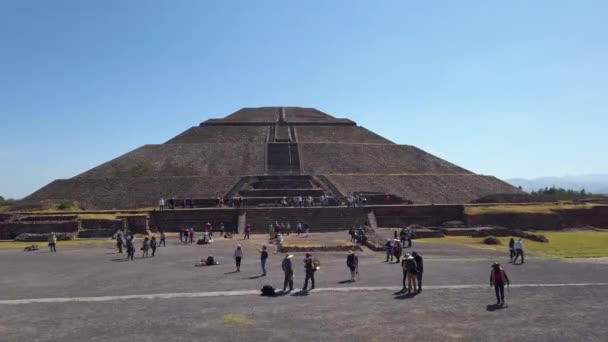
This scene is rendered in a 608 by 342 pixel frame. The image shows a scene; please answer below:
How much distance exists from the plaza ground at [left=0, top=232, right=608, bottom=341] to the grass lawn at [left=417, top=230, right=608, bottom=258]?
2.68 m

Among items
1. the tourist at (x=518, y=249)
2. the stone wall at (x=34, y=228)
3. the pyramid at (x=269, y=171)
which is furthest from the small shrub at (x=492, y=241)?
the stone wall at (x=34, y=228)

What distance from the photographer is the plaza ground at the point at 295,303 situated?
434 inches

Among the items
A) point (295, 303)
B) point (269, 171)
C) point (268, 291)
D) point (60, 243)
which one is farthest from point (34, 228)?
point (295, 303)

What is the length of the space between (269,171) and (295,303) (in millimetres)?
39002

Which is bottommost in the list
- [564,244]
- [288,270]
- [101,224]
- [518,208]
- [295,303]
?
[295,303]

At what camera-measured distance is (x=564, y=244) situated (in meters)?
28.1

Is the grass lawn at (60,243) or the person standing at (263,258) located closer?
the person standing at (263,258)

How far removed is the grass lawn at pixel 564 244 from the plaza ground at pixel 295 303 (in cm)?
268

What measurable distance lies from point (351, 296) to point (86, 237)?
22.8 meters

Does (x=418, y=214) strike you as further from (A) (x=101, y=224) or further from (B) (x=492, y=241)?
(A) (x=101, y=224)

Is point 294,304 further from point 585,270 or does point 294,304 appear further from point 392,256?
point 585,270

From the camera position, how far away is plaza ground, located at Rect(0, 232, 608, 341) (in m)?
11.0

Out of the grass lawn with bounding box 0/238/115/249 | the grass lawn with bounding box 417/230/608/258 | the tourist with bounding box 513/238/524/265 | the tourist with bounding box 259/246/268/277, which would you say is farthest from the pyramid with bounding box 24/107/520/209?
the tourist with bounding box 259/246/268/277

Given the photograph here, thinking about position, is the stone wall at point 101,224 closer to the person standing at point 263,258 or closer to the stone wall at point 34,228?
the stone wall at point 34,228
